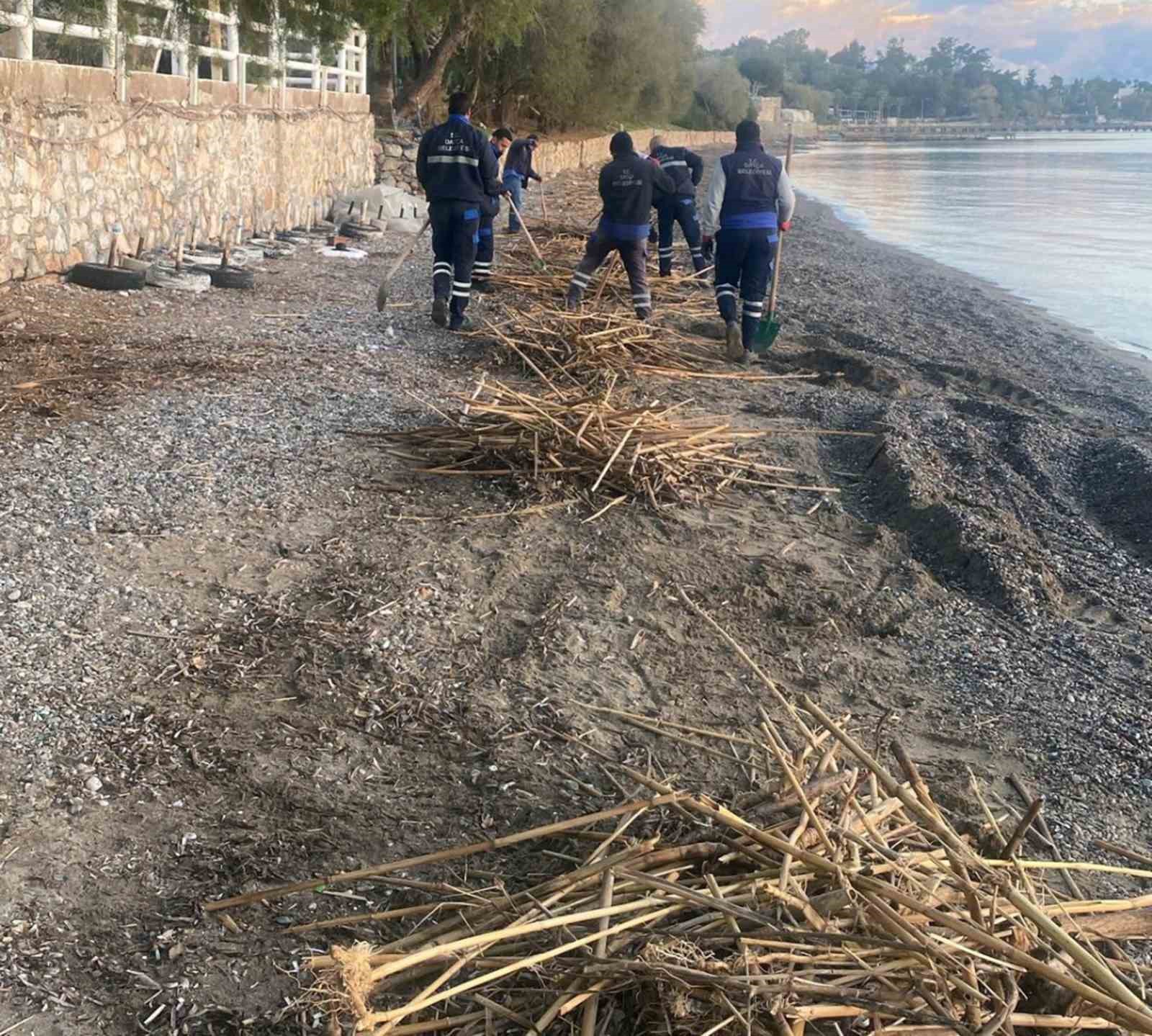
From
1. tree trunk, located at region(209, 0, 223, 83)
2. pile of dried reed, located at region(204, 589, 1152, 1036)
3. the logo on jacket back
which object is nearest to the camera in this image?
pile of dried reed, located at region(204, 589, 1152, 1036)

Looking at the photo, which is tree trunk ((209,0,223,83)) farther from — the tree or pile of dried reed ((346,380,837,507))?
the tree

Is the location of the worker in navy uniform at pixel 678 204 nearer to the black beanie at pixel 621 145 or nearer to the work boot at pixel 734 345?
the black beanie at pixel 621 145

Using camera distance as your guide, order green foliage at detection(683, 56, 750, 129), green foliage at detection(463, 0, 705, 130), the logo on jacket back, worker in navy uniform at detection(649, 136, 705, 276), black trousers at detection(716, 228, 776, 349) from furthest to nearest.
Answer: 1. green foliage at detection(683, 56, 750, 129)
2. green foliage at detection(463, 0, 705, 130)
3. worker in navy uniform at detection(649, 136, 705, 276)
4. black trousers at detection(716, 228, 776, 349)
5. the logo on jacket back

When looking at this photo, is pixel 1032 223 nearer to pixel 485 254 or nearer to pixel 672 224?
pixel 672 224

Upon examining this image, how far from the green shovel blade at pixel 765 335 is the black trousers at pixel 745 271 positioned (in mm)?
119

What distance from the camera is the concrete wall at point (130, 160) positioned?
10414mm

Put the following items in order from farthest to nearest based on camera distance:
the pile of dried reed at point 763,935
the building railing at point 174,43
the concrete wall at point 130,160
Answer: the concrete wall at point 130,160
the building railing at point 174,43
the pile of dried reed at point 763,935

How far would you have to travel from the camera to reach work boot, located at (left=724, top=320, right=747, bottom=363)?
33.7 ft

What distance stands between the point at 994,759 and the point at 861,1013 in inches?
78.5

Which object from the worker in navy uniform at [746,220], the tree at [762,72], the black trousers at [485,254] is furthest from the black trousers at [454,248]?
the tree at [762,72]

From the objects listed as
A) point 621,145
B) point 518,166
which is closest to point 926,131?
point 518,166

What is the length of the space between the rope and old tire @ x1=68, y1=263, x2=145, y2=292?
1222mm

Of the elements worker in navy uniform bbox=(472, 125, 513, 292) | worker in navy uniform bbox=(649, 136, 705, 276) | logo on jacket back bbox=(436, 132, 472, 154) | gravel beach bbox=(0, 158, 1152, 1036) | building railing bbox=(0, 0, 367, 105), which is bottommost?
gravel beach bbox=(0, 158, 1152, 1036)

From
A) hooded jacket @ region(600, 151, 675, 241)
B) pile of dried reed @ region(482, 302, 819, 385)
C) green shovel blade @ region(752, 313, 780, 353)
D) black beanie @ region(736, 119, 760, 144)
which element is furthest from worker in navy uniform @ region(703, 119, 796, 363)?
hooded jacket @ region(600, 151, 675, 241)
